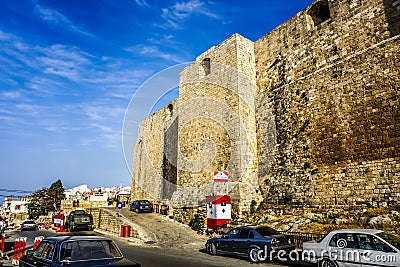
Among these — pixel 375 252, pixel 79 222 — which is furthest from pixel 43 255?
pixel 79 222

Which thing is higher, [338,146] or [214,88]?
[214,88]

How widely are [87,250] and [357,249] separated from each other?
5.60m

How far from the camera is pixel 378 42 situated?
41.8 ft

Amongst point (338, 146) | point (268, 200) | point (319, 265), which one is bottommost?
point (319, 265)

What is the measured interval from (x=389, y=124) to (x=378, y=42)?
364 centimetres

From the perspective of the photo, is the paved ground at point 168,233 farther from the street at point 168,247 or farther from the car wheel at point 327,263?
the car wheel at point 327,263

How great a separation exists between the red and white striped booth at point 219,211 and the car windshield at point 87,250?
10.1m

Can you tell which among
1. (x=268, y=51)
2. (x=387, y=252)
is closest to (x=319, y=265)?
(x=387, y=252)

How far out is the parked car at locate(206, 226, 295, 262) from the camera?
903 cm

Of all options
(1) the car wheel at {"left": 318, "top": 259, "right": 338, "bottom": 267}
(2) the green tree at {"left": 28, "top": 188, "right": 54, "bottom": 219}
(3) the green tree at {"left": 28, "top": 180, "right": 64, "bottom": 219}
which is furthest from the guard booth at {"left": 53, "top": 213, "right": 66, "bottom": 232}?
(2) the green tree at {"left": 28, "top": 188, "right": 54, "bottom": 219}

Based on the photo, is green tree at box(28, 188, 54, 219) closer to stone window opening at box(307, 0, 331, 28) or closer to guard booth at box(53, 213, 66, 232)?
guard booth at box(53, 213, 66, 232)

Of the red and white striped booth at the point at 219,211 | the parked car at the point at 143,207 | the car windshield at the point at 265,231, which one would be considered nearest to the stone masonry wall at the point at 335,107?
the red and white striped booth at the point at 219,211

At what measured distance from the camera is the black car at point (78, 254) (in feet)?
15.9

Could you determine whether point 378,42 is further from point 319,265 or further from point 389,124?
point 319,265
